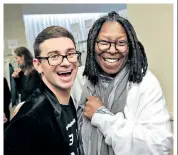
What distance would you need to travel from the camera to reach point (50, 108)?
3.83ft

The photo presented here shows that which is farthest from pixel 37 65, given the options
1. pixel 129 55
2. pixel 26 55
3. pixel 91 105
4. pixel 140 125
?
pixel 140 125

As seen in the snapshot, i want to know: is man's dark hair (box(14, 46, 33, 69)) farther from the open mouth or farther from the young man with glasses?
the open mouth

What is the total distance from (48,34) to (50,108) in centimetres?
32

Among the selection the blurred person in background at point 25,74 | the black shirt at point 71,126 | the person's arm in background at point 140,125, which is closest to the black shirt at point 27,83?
the blurred person in background at point 25,74

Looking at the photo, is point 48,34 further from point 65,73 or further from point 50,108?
point 50,108

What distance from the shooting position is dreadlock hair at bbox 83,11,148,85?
1212mm

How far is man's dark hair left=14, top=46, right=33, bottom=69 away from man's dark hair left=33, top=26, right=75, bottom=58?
0.03 meters

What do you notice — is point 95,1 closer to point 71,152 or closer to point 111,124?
point 111,124

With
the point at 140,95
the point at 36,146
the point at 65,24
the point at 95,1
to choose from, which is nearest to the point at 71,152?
the point at 36,146

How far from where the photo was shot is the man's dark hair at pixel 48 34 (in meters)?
1.16

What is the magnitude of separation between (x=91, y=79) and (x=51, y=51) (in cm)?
23

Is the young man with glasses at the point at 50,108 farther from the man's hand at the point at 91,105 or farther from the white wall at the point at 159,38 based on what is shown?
the white wall at the point at 159,38

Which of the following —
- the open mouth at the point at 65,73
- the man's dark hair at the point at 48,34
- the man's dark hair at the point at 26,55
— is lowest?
the open mouth at the point at 65,73

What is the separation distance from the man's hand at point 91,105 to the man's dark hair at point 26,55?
0.99 ft
